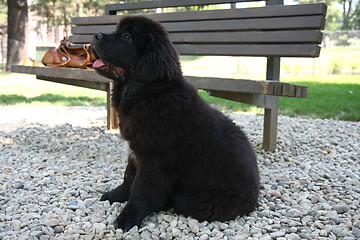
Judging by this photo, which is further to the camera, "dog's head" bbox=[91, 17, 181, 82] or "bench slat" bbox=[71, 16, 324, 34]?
"bench slat" bbox=[71, 16, 324, 34]

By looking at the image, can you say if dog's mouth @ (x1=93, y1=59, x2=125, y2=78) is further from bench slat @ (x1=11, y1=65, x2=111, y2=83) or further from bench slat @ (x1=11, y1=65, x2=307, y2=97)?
bench slat @ (x1=11, y1=65, x2=111, y2=83)

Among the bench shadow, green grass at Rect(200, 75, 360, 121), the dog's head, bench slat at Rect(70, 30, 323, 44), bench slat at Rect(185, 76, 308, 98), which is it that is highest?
bench slat at Rect(70, 30, 323, 44)

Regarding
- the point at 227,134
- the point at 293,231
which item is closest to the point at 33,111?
the point at 227,134

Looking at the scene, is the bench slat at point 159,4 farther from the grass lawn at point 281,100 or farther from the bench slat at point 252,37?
the grass lawn at point 281,100

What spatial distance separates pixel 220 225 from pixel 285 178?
131 cm

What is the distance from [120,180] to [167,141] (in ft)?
3.98

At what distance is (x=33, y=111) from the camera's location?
7.33 meters

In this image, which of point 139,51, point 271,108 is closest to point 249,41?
point 271,108

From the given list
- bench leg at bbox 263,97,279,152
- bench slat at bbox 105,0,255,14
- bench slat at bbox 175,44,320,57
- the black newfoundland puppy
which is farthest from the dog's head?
bench slat at bbox 105,0,255,14

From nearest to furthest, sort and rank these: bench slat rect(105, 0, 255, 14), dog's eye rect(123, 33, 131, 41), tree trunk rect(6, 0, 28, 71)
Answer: dog's eye rect(123, 33, 131, 41), bench slat rect(105, 0, 255, 14), tree trunk rect(6, 0, 28, 71)

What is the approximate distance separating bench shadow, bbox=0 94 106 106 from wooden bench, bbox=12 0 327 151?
3.17m

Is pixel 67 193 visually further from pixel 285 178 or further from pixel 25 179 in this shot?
pixel 285 178

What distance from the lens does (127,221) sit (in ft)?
8.08

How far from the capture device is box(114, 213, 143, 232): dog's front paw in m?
2.44
